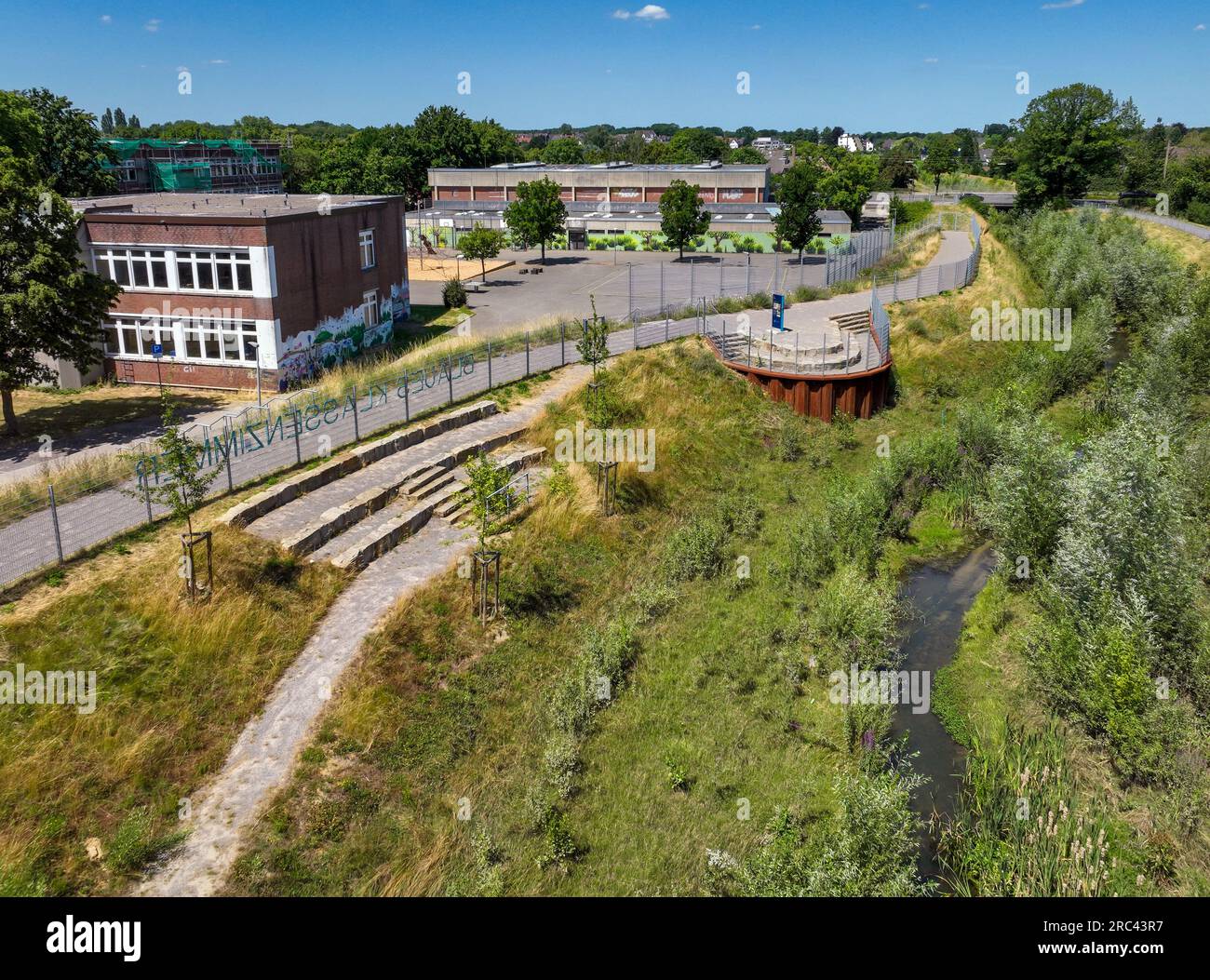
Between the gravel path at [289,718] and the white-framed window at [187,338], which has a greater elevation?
the white-framed window at [187,338]

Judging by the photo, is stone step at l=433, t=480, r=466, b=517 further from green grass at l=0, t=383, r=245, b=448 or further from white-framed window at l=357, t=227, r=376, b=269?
white-framed window at l=357, t=227, r=376, b=269

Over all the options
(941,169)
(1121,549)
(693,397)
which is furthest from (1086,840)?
(941,169)

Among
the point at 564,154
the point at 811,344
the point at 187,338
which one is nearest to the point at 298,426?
the point at 187,338

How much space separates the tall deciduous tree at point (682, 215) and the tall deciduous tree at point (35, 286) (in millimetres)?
44919

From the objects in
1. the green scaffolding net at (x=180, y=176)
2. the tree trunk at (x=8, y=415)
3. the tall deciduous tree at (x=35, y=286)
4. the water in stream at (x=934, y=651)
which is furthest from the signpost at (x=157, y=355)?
the green scaffolding net at (x=180, y=176)

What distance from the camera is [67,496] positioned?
20906 millimetres

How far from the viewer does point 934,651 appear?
66.7 feet

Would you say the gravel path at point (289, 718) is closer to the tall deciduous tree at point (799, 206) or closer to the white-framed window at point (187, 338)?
the white-framed window at point (187, 338)

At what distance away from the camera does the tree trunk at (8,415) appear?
1040 inches

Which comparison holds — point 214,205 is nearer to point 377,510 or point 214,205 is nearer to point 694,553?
Result: point 377,510

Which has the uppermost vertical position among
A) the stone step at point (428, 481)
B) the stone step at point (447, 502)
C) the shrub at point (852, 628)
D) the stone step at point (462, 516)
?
the stone step at point (428, 481)

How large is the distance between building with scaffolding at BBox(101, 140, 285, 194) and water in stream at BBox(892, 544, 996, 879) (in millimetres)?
81593

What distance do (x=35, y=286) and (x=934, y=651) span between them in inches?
996
